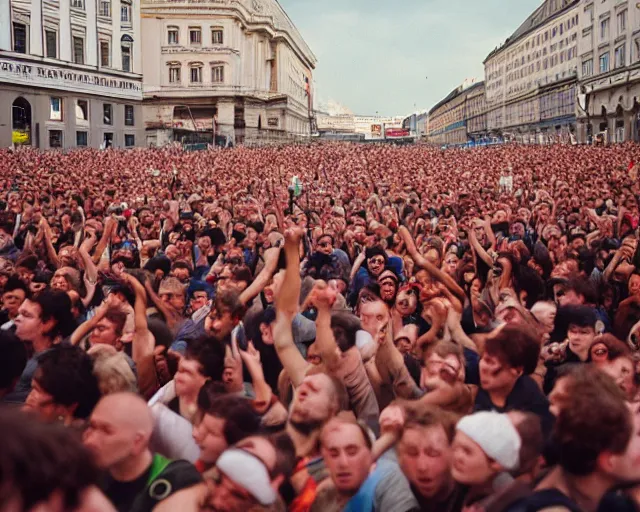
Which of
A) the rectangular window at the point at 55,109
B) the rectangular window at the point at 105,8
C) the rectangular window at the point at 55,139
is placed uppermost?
the rectangular window at the point at 105,8

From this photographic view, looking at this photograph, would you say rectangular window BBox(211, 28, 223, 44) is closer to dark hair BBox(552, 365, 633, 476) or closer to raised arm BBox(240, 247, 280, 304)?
raised arm BBox(240, 247, 280, 304)

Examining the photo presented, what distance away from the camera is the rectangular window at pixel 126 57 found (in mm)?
62156

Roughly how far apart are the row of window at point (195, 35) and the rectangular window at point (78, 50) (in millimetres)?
19164

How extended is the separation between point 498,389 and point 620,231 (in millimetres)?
8960

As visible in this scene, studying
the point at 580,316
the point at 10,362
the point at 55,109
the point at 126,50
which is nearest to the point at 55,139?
the point at 55,109

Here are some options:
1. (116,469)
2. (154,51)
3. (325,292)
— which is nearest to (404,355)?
(325,292)

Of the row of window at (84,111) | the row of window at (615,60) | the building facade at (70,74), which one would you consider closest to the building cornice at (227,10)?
the building facade at (70,74)

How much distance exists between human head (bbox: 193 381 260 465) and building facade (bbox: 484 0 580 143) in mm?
65610

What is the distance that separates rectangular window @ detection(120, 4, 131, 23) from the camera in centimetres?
6222

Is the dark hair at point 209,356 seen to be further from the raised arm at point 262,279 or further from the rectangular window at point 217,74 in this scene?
the rectangular window at point 217,74

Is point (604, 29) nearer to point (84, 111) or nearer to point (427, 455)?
point (84, 111)

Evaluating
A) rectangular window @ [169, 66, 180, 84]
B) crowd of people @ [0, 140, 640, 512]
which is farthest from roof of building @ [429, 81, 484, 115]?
crowd of people @ [0, 140, 640, 512]

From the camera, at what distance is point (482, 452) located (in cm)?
373

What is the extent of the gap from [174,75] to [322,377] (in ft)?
244
